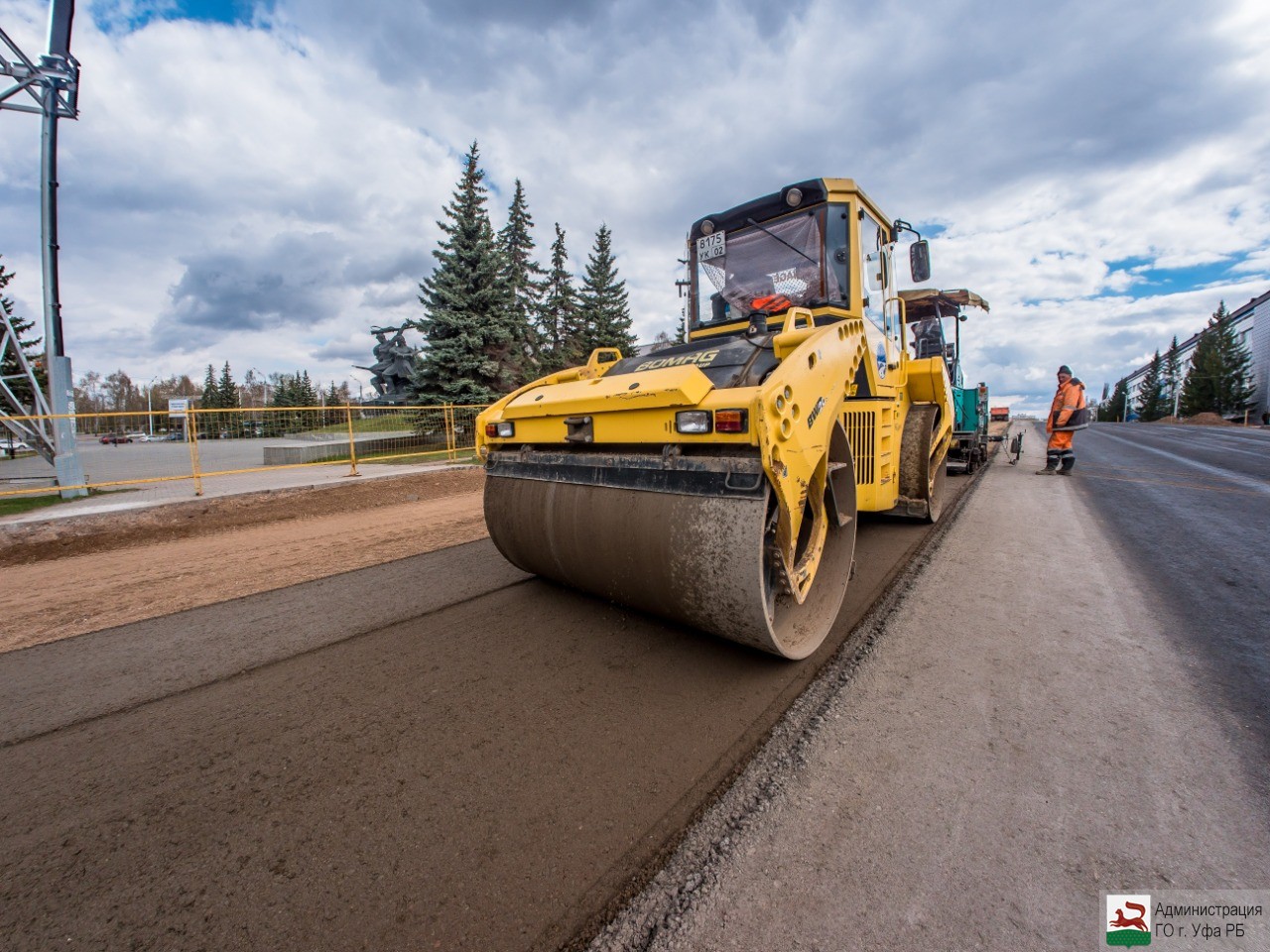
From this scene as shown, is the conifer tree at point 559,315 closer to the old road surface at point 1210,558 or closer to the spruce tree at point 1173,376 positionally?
the old road surface at point 1210,558

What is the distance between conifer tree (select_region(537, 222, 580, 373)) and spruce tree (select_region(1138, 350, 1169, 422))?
69050 mm

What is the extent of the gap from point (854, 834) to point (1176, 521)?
6.38 m

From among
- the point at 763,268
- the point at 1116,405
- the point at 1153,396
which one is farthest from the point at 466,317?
the point at 1116,405

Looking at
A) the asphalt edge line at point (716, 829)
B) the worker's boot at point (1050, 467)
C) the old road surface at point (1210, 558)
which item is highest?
the worker's boot at point (1050, 467)

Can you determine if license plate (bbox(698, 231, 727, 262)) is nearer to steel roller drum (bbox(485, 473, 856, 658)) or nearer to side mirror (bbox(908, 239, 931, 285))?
side mirror (bbox(908, 239, 931, 285))

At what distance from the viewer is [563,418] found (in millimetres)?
3043

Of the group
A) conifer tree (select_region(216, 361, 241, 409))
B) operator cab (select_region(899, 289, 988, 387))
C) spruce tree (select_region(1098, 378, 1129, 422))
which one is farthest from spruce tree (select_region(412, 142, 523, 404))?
spruce tree (select_region(1098, 378, 1129, 422))

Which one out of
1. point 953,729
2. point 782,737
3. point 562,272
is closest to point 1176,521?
point 953,729

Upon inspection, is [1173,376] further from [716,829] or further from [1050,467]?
[716,829]

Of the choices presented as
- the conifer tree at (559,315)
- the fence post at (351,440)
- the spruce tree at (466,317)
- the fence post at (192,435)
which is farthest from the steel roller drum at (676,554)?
the conifer tree at (559,315)

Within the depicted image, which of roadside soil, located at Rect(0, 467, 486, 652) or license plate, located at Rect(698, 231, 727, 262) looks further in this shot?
license plate, located at Rect(698, 231, 727, 262)

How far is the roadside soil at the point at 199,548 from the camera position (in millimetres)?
4055

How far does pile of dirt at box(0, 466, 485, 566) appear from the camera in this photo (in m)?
6.20

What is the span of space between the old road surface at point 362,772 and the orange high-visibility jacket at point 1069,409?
29.3 ft
